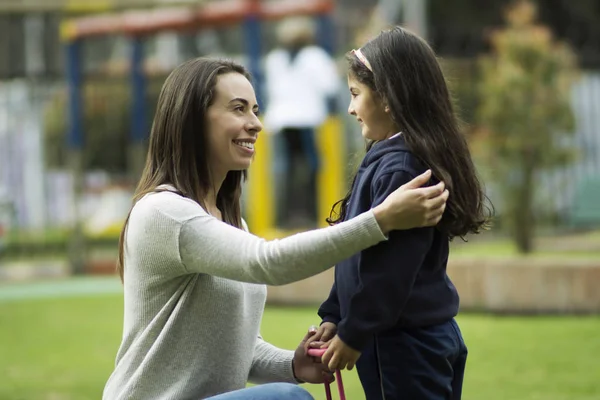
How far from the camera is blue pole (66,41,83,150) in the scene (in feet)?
43.8

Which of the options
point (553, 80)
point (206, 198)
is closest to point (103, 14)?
point (553, 80)

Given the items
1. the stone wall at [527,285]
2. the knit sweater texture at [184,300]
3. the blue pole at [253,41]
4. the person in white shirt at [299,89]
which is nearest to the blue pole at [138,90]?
the person in white shirt at [299,89]

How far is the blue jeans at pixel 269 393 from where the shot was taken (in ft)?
8.86

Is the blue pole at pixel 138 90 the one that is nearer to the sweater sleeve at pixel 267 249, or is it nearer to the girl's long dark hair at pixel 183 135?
the girl's long dark hair at pixel 183 135

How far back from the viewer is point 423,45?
2785 millimetres

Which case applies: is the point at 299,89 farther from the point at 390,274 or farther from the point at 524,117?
the point at 390,274

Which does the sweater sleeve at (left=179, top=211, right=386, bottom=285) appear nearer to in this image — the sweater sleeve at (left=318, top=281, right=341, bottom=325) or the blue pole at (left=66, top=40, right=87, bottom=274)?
the sweater sleeve at (left=318, top=281, right=341, bottom=325)

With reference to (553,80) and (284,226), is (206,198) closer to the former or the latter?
(553,80)

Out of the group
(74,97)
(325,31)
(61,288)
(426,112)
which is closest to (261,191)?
(325,31)

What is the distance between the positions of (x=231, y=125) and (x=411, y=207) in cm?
64

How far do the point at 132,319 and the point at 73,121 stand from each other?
35.5 feet

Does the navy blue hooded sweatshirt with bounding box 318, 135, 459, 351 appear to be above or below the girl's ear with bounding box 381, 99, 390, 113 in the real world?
below

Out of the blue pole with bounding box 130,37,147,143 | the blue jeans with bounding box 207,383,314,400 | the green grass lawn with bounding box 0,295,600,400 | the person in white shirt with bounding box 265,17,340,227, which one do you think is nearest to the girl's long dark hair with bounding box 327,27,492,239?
the blue jeans with bounding box 207,383,314,400

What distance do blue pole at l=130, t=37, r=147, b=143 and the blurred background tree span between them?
17.3ft
